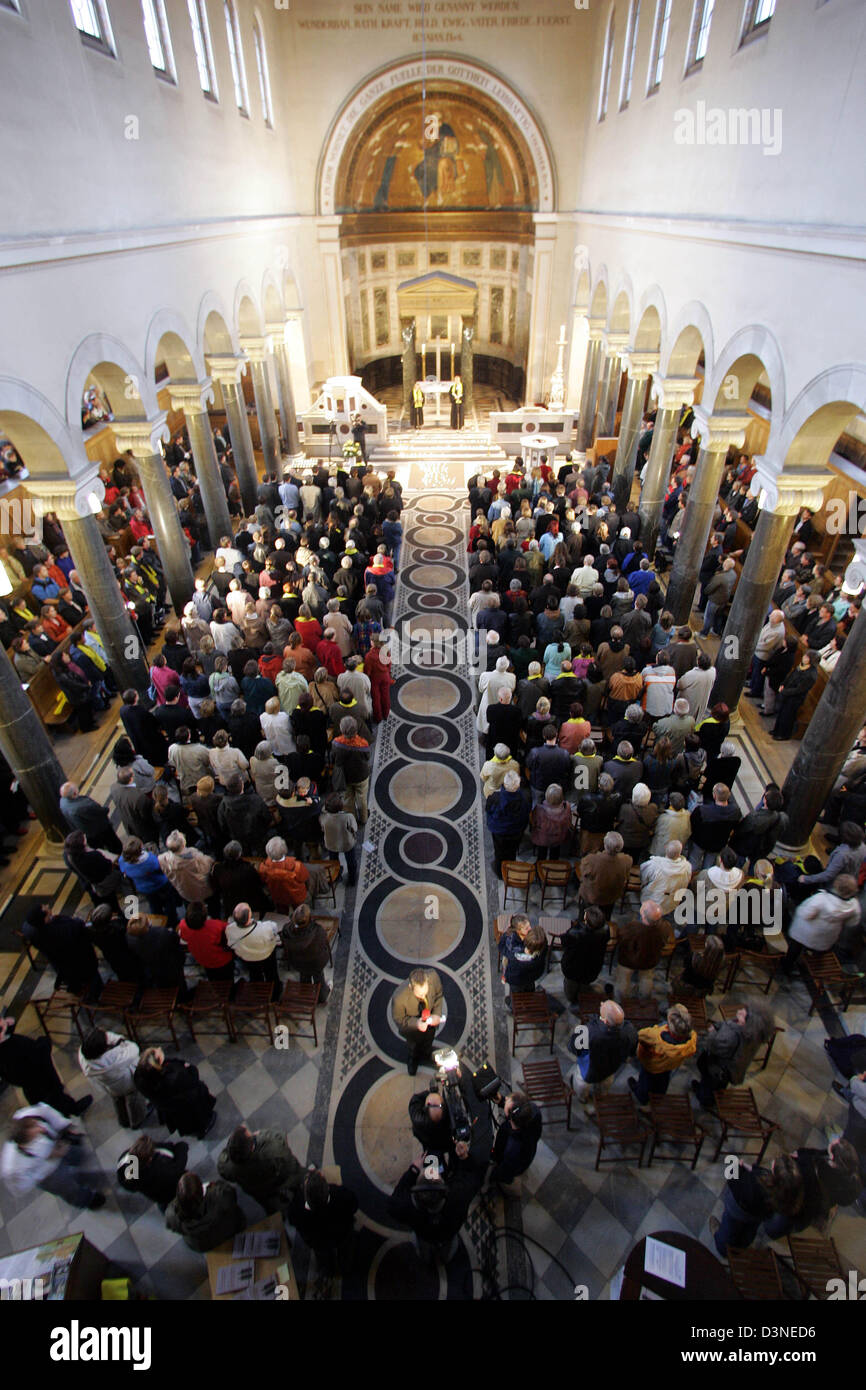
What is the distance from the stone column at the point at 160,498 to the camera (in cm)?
1096

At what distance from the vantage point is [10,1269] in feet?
14.2

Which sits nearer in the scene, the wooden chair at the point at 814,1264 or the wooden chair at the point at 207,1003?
the wooden chair at the point at 814,1264

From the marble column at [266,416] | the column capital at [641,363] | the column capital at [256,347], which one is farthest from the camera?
the marble column at [266,416]

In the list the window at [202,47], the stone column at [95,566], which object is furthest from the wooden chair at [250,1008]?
the window at [202,47]

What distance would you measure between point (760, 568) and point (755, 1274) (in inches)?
293

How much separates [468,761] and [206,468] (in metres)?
8.63

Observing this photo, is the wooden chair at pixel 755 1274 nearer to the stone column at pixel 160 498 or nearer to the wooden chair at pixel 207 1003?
the wooden chair at pixel 207 1003

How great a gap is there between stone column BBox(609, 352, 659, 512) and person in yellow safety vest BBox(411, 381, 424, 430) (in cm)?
819

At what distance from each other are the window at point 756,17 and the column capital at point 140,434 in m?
9.18

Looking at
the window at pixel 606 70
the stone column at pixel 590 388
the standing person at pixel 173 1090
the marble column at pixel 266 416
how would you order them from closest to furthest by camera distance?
the standing person at pixel 173 1090 → the window at pixel 606 70 → the marble column at pixel 266 416 → the stone column at pixel 590 388

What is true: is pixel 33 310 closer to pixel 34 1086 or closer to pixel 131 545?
pixel 131 545

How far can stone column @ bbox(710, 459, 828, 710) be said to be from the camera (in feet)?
28.2

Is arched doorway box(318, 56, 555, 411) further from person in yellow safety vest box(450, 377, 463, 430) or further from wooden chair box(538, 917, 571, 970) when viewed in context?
wooden chair box(538, 917, 571, 970)
